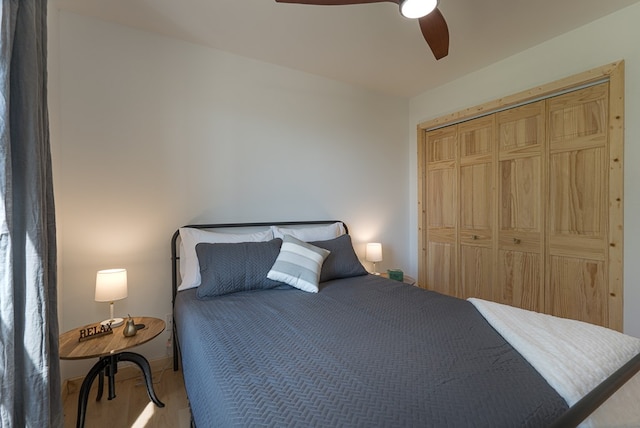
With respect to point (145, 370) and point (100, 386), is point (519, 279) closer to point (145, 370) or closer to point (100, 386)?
point (145, 370)

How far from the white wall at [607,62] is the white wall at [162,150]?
157cm

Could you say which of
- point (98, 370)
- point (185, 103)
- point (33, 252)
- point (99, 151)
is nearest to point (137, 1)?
point (185, 103)

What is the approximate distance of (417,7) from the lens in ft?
4.90

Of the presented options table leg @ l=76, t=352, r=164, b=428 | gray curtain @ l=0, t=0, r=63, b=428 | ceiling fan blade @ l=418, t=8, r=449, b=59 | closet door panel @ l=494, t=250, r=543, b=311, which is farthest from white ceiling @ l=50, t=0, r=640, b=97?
table leg @ l=76, t=352, r=164, b=428

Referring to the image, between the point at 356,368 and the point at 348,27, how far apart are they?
2.32 meters

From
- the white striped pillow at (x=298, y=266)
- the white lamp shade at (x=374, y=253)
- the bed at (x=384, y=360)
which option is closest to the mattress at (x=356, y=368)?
the bed at (x=384, y=360)

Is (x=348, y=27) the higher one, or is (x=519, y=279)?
(x=348, y=27)

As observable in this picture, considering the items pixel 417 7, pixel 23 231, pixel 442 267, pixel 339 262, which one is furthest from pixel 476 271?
pixel 23 231

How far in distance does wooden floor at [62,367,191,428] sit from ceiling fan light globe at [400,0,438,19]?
100 inches

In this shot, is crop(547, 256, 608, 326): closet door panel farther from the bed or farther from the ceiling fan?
the ceiling fan

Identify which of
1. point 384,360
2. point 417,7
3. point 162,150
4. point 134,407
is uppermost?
point 417,7

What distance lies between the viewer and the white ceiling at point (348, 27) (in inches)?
79.8

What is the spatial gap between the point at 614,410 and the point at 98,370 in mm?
2373

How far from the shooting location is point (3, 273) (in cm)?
88
